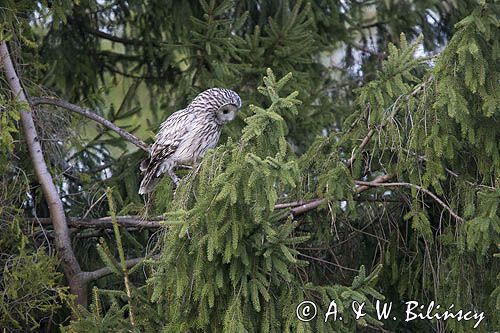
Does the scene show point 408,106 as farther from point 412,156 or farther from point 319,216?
point 319,216

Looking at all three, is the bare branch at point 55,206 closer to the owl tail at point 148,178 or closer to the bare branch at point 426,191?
the owl tail at point 148,178

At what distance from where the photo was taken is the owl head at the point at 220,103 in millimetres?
7434

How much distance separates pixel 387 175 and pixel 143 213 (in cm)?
176

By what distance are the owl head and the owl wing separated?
152mm

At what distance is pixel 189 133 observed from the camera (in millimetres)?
7578

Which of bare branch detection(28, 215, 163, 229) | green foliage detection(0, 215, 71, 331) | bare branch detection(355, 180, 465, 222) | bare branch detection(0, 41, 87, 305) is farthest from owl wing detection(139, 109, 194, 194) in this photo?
bare branch detection(355, 180, 465, 222)

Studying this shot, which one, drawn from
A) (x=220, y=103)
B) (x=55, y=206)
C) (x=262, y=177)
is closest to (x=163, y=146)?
(x=220, y=103)

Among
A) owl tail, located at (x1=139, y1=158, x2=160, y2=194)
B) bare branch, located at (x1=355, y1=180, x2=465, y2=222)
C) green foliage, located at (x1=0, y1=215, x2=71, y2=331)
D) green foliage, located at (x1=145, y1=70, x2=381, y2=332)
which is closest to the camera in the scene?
green foliage, located at (x1=145, y1=70, x2=381, y2=332)

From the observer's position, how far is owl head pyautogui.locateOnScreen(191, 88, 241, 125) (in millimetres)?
7434

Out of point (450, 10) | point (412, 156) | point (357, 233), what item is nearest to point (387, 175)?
point (412, 156)

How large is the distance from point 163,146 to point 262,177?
2544mm

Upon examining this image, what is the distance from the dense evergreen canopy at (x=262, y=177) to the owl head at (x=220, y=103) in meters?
0.28

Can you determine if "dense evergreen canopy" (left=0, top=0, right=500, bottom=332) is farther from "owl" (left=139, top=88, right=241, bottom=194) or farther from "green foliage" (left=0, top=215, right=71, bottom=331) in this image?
"owl" (left=139, top=88, right=241, bottom=194)

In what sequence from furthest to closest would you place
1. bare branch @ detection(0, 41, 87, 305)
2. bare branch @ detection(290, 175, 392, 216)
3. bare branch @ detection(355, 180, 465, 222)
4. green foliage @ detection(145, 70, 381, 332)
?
bare branch @ detection(0, 41, 87, 305), bare branch @ detection(290, 175, 392, 216), bare branch @ detection(355, 180, 465, 222), green foliage @ detection(145, 70, 381, 332)
